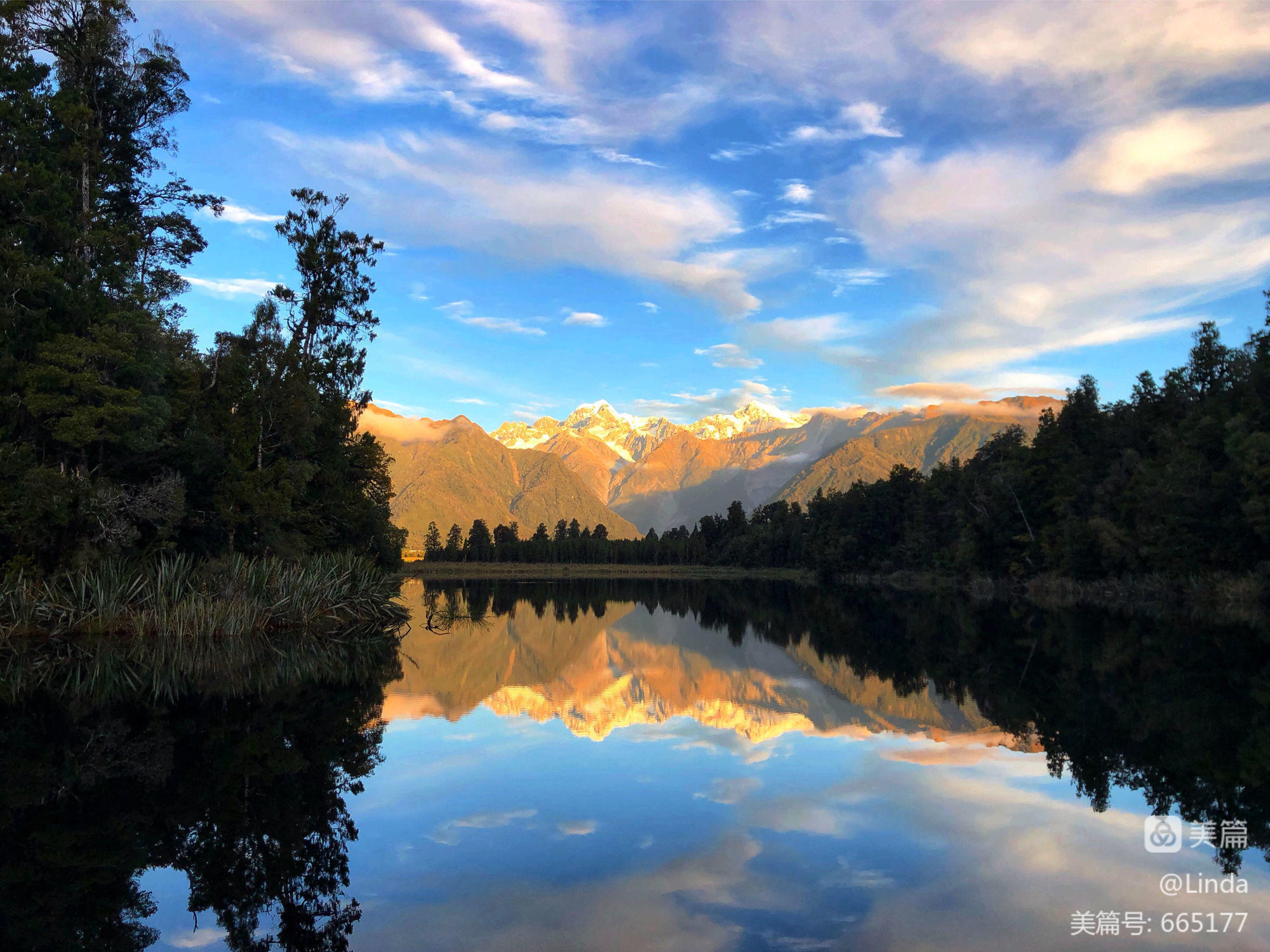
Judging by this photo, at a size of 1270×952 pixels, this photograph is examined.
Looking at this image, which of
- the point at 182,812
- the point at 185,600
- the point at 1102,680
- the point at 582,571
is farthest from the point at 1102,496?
the point at 582,571

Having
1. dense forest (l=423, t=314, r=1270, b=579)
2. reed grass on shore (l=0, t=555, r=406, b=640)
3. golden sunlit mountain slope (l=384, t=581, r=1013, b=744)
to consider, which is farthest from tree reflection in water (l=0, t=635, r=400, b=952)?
dense forest (l=423, t=314, r=1270, b=579)

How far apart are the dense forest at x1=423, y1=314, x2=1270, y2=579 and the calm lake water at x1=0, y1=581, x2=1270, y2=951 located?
87.4ft

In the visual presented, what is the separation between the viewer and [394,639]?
101ft

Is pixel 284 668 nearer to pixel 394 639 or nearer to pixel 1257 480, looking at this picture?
pixel 394 639

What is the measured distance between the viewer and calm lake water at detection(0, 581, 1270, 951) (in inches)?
261

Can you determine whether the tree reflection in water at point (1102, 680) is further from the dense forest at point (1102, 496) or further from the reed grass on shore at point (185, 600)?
the reed grass on shore at point (185, 600)

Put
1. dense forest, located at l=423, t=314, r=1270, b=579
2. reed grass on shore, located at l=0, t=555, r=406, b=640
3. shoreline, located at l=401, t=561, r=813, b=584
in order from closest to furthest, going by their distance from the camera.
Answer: reed grass on shore, located at l=0, t=555, r=406, b=640 → dense forest, located at l=423, t=314, r=1270, b=579 → shoreline, located at l=401, t=561, r=813, b=584

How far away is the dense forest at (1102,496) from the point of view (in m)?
41.7

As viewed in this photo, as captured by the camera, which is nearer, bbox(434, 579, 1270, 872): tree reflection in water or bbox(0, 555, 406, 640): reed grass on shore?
bbox(434, 579, 1270, 872): tree reflection in water

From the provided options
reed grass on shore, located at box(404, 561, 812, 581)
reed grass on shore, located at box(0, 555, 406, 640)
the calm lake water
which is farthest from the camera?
reed grass on shore, located at box(404, 561, 812, 581)

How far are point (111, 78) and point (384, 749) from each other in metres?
27.9

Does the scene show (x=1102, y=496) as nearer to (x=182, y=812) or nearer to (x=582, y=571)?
(x=182, y=812)

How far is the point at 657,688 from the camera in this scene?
2020 cm

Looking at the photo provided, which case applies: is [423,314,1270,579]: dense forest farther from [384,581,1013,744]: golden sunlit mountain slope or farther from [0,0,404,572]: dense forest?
[0,0,404,572]: dense forest
